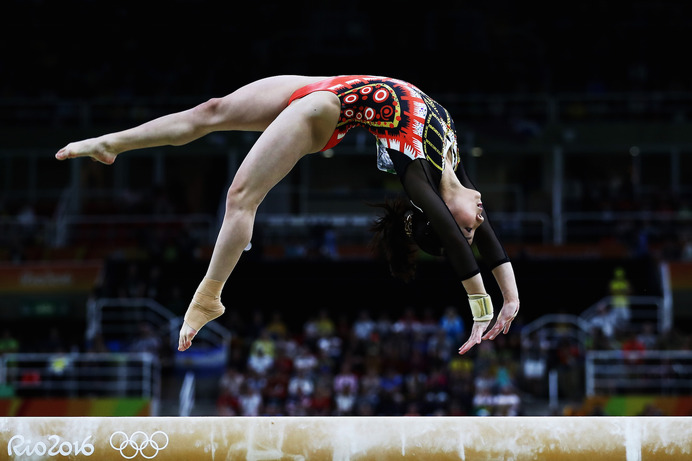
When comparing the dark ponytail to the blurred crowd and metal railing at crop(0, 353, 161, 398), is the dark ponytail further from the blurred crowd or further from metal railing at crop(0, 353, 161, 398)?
metal railing at crop(0, 353, 161, 398)

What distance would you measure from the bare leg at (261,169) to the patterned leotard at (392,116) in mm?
123

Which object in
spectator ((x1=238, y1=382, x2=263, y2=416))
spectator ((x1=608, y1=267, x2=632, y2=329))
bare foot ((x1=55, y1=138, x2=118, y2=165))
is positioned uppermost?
bare foot ((x1=55, y1=138, x2=118, y2=165))

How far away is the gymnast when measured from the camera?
16.9 feet

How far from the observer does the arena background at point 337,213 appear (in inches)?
588

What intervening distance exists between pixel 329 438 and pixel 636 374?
11428mm

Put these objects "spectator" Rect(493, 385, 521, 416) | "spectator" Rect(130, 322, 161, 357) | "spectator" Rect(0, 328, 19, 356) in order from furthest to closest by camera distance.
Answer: "spectator" Rect(0, 328, 19, 356), "spectator" Rect(130, 322, 161, 357), "spectator" Rect(493, 385, 521, 416)

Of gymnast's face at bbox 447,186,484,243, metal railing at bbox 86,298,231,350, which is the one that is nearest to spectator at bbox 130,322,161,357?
metal railing at bbox 86,298,231,350

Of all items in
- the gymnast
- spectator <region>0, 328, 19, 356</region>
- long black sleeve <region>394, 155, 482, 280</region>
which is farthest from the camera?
spectator <region>0, 328, 19, 356</region>

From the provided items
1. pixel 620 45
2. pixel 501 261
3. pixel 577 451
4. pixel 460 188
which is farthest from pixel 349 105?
pixel 620 45

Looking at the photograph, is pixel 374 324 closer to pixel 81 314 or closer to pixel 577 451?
pixel 81 314

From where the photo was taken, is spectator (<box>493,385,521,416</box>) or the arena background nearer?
spectator (<box>493,385,521,416</box>)

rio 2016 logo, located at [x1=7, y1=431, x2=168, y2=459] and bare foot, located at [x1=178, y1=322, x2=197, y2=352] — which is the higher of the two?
bare foot, located at [x1=178, y1=322, x2=197, y2=352]

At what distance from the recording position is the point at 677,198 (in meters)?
21.3

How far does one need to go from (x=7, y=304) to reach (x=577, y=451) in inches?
629
